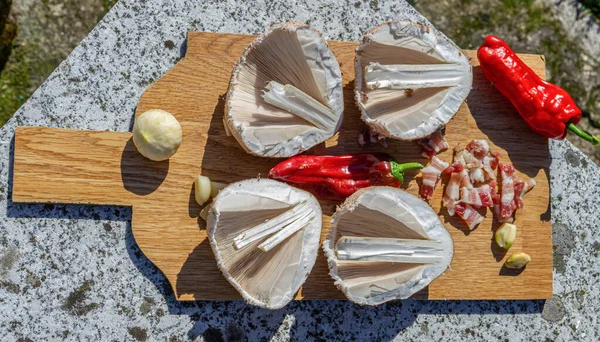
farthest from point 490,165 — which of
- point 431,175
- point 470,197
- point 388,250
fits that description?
point 388,250

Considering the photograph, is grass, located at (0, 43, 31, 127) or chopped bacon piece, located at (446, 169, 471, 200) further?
grass, located at (0, 43, 31, 127)

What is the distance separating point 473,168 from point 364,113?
0.71 meters

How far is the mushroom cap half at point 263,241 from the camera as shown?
9.40 feet

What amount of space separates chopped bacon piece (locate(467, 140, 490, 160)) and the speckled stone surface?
2.63 feet

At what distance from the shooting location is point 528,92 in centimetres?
320

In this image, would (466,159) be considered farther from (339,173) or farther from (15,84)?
(15,84)

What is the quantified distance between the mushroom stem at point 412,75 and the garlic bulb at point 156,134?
3.18ft

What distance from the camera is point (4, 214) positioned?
3020 mm

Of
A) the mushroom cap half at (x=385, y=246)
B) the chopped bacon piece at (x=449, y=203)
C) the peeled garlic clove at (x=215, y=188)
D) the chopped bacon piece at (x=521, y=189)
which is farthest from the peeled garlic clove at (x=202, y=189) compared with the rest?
the chopped bacon piece at (x=521, y=189)

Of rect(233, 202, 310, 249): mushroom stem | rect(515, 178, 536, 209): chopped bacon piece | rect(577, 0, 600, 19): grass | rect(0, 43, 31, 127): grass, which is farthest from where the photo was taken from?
rect(577, 0, 600, 19): grass

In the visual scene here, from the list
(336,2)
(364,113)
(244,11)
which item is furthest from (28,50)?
(364,113)

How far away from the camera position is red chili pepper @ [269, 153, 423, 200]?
119 inches

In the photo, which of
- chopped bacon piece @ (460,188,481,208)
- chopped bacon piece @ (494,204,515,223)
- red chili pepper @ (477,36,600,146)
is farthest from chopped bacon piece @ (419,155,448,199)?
red chili pepper @ (477,36,600,146)

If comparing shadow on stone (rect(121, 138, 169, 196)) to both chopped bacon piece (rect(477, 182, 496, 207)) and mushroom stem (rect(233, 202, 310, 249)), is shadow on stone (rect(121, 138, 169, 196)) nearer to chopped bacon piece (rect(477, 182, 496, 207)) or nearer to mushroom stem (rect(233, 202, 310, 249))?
mushroom stem (rect(233, 202, 310, 249))
